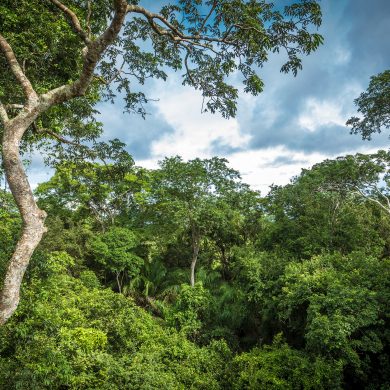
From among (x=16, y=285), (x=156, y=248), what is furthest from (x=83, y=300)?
(x=156, y=248)

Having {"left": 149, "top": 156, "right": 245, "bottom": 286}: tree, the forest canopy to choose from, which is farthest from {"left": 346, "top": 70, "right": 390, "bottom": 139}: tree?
{"left": 149, "top": 156, "right": 245, "bottom": 286}: tree

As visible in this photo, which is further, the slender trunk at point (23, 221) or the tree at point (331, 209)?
the tree at point (331, 209)

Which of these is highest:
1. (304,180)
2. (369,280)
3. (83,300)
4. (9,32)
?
(304,180)

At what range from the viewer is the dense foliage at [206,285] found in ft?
20.1

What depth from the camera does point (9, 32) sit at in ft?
17.5

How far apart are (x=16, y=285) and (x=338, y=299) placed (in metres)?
7.34

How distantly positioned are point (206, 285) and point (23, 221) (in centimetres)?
1295

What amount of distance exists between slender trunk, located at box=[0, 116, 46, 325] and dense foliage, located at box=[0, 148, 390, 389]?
1910mm

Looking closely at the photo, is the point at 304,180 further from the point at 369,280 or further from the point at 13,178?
the point at 13,178

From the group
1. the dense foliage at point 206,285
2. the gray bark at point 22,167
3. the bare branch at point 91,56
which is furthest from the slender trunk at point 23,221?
the dense foliage at point 206,285

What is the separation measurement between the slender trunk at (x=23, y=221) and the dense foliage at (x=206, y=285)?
191cm

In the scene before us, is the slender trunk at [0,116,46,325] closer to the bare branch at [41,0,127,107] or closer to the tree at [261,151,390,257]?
the bare branch at [41,0,127,107]

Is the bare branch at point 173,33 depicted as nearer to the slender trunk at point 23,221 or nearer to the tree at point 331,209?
the slender trunk at point 23,221

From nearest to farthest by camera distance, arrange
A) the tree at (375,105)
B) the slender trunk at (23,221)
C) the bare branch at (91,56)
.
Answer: the slender trunk at (23,221) < the bare branch at (91,56) < the tree at (375,105)
